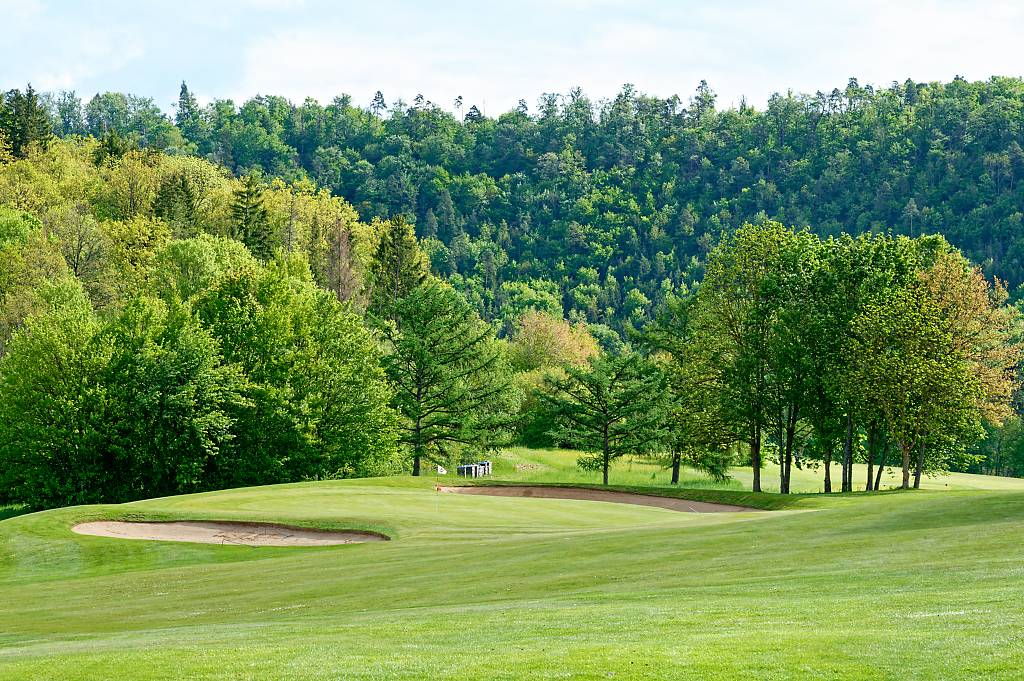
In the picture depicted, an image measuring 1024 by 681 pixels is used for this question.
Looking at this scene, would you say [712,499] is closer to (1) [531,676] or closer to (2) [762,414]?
A: (2) [762,414]

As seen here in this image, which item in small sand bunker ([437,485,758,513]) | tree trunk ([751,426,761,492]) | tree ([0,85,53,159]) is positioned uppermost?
tree ([0,85,53,159])

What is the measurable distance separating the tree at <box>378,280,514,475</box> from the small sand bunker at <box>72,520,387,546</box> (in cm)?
3807

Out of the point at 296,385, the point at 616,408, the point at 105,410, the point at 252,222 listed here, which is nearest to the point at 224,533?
the point at 105,410

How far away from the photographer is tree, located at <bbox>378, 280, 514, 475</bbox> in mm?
78125

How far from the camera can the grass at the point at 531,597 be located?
13.4 metres

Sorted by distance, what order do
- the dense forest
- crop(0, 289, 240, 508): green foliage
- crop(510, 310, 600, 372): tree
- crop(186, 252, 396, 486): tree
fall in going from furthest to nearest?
1. crop(510, 310, 600, 372): tree
2. crop(186, 252, 396, 486): tree
3. crop(0, 289, 240, 508): green foliage
4. the dense forest

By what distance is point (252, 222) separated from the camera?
10838 centimetres

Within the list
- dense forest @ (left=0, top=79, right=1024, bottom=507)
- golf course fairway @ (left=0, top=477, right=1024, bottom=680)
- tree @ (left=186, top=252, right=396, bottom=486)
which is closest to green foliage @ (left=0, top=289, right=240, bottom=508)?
dense forest @ (left=0, top=79, right=1024, bottom=507)

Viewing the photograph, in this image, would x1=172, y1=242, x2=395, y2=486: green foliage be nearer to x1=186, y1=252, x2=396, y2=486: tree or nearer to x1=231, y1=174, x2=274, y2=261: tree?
x1=186, y1=252, x2=396, y2=486: tree

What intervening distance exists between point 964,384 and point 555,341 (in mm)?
82924

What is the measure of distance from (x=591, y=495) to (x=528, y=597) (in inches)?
1313

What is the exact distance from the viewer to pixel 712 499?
49.6m

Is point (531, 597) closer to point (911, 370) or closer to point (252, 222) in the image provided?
point (911, 370)

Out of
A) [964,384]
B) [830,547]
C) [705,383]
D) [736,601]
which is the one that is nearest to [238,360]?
[705,383]
